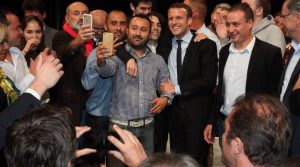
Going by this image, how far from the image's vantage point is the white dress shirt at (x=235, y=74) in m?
3.70

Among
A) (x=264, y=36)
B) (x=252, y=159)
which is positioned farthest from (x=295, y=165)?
(x=264, y=36)

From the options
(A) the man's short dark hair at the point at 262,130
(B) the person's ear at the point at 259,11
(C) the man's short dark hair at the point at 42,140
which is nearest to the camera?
(C) the man's short dark hair at the point at 42,140

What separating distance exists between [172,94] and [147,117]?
283 millimetres

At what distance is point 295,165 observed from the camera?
65.4 inches

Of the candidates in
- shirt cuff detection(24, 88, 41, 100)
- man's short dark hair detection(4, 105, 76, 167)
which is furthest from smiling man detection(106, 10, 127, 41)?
man's short dark hair detection(4, 105, 76, 167)

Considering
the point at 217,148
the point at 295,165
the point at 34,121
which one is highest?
the point at 34,121

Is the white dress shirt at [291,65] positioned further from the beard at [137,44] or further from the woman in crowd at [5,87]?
the woman in crowd at [5,87]

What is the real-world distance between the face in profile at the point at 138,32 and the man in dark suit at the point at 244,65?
0.62 metres

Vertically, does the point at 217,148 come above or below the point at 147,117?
below

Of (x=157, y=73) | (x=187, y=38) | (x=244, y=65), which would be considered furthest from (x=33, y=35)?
(x=244, y=65)

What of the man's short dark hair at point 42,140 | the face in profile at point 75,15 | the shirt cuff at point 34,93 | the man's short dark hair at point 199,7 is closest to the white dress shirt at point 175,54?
the man's short dark hair at point 199,7

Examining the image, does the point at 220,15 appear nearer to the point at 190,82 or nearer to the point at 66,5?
the point at 190,82

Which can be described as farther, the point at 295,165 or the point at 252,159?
the point at 252,159

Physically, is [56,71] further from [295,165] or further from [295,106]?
[295,106]
